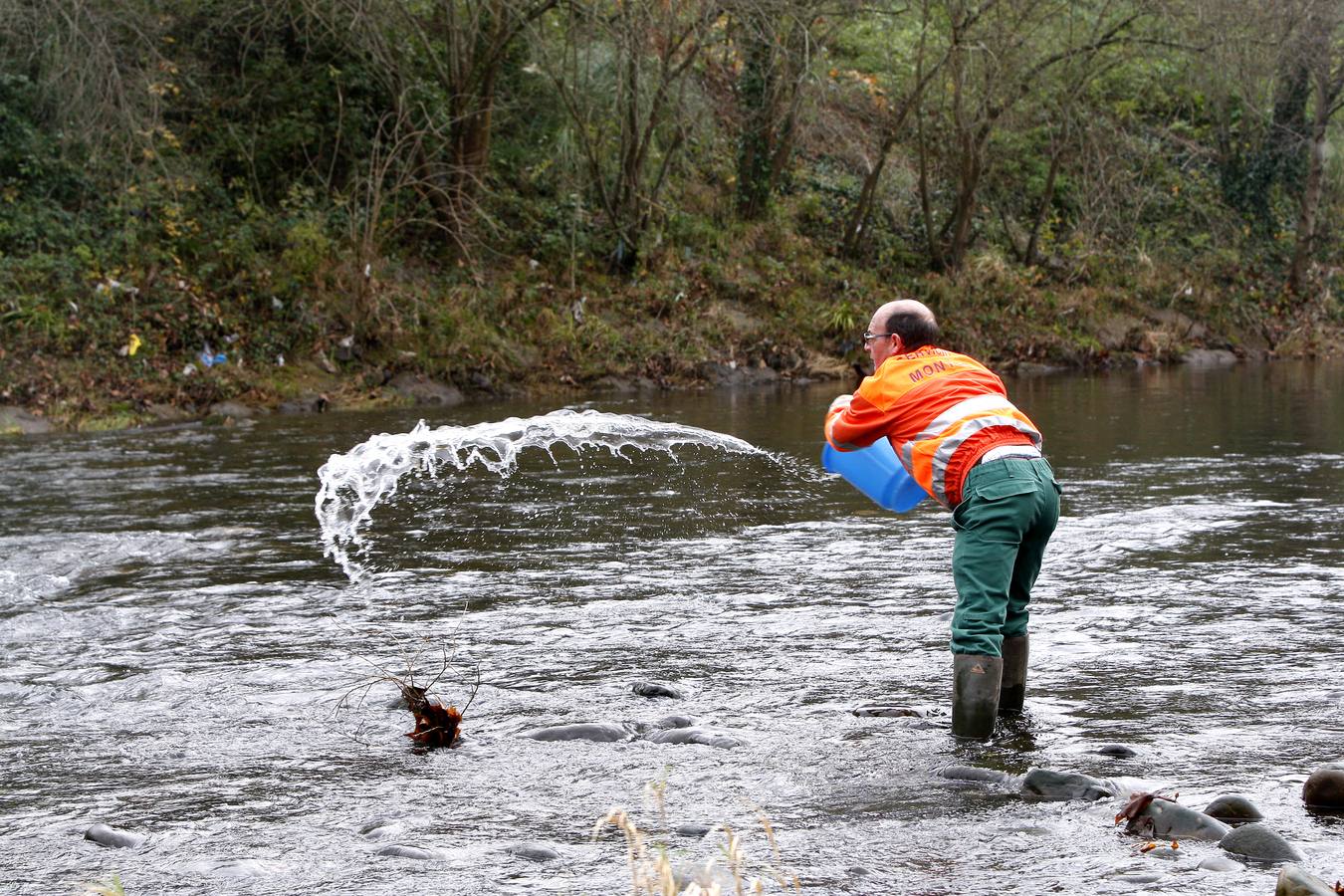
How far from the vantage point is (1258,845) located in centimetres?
435

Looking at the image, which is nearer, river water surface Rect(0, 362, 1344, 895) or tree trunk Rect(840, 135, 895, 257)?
river water surface Rect(0, 362, 1344, 895)

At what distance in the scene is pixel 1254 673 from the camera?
645 centimetres

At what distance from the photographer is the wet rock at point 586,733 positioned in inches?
227

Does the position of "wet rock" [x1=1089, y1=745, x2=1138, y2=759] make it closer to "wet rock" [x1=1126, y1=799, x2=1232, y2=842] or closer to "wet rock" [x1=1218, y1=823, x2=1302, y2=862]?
"wet rock" [x1=1126, y1=799, x2=1232, y2=842]

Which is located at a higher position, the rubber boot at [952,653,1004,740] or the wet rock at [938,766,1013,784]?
the rubber boot at [952,653,1004,740]

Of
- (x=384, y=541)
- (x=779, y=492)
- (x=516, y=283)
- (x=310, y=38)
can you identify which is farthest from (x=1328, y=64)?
(x=384, y=541)

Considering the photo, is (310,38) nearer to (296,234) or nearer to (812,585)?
(296,234)

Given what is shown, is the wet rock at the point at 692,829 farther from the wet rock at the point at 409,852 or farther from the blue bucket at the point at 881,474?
the blue bucket at the point at 881,474

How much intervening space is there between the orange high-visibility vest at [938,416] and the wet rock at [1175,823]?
1602 mm

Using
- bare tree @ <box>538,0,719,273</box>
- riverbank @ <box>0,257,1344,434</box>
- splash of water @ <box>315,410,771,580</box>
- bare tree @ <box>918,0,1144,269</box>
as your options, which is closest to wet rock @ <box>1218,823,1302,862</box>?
splash of water @ <box>315,410,771,580</box>

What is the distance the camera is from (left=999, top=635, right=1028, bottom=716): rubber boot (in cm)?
603

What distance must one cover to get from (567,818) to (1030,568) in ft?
7.37

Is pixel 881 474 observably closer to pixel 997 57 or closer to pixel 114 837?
pixel 114 837

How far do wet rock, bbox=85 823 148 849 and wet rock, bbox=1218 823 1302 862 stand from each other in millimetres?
3307
